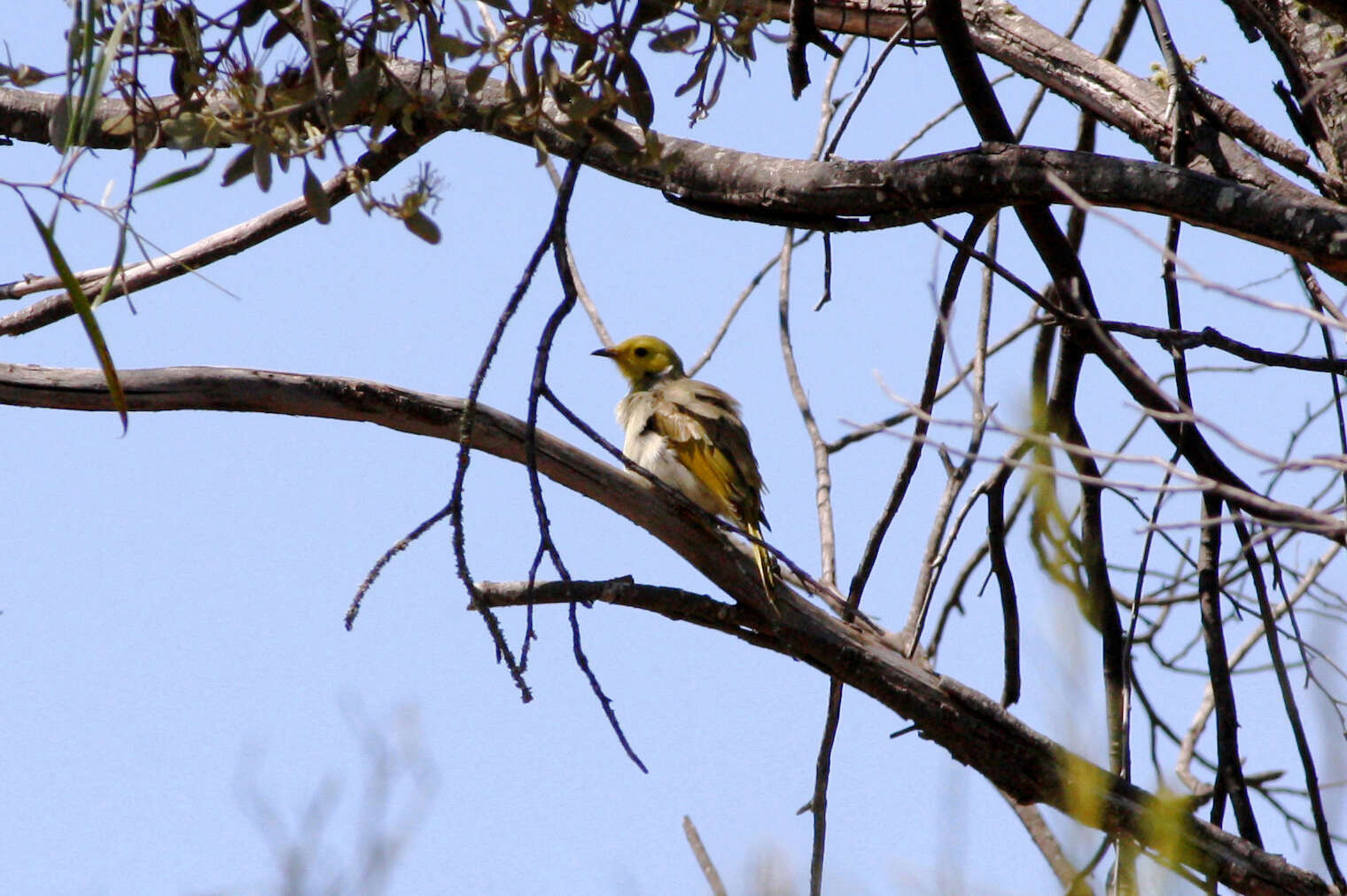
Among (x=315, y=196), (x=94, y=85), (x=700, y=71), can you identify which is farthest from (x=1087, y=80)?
(x=94, y=85)

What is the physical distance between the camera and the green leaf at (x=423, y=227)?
2.86 meters

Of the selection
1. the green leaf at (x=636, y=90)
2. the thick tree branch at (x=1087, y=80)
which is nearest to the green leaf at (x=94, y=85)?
the green leaf at (x=636, y=90)

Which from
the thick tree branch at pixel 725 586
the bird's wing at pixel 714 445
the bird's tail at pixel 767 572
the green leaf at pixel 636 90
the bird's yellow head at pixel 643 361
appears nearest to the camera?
the green leaf at pixel 636 90

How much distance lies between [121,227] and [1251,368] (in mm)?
3833

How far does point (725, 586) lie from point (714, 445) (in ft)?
6.08

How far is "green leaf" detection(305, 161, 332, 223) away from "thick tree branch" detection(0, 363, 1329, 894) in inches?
27.9

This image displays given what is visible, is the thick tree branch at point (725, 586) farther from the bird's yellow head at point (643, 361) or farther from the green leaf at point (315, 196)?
the bird's yellow head at point (643, 361)

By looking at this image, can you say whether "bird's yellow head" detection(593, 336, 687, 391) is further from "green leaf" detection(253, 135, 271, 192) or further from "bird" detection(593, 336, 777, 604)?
"green leaf" detection(253, 135, 271, 192)

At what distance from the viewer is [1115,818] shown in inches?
146

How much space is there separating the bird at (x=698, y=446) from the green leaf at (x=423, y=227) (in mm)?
2488

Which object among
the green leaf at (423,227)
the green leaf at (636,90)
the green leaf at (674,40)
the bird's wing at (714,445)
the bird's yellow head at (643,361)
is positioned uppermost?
the bird's yellow head at (643,361)

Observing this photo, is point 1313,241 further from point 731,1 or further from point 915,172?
point 731,1

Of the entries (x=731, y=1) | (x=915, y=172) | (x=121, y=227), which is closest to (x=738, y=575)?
(x=915, y=172)

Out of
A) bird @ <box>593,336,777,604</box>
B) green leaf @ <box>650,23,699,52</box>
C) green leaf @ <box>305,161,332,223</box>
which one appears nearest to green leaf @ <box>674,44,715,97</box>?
green leaf @ <box>650,23,699,52</box>
